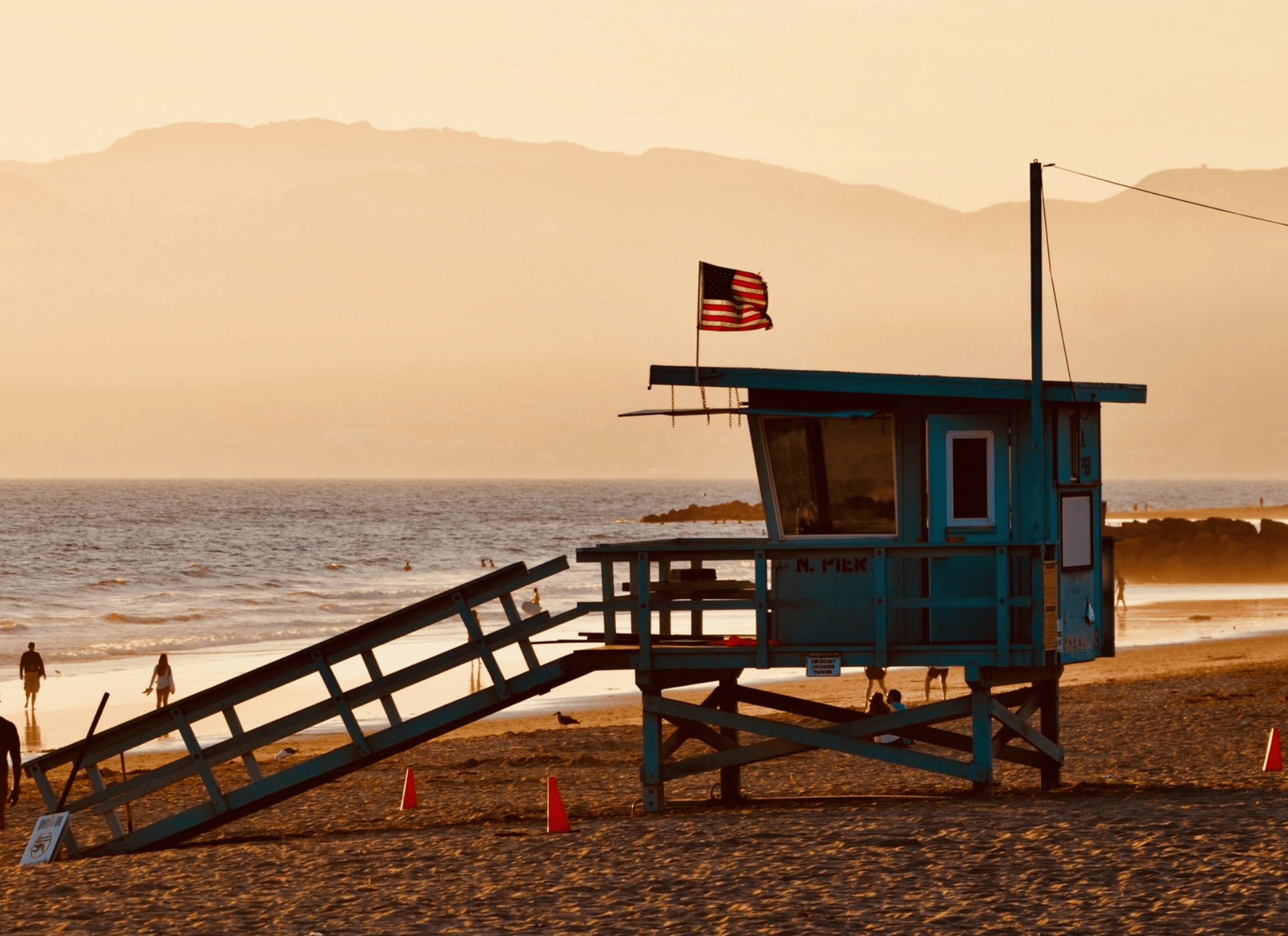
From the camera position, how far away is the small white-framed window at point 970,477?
1463cm

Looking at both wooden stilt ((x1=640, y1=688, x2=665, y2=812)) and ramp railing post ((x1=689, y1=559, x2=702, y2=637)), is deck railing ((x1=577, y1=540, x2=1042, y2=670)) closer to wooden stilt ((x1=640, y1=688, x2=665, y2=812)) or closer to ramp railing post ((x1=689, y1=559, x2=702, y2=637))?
ramp railing post ((x1=689, y1=559, x2=702, y2=637))

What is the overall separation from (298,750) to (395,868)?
43.4 feet

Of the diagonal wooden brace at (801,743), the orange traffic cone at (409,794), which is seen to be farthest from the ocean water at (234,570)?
the diagonal wooden brace at (801,743)

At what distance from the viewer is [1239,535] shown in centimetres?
7619

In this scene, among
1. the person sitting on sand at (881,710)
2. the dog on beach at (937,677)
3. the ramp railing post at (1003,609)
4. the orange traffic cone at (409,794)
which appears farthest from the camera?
the dog on beach at (937,677)

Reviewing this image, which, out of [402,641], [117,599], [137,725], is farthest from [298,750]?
[117,599]

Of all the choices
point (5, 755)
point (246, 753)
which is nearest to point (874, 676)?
point (246, 753)

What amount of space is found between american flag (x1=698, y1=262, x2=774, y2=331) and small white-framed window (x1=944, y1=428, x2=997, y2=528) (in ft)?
7.04

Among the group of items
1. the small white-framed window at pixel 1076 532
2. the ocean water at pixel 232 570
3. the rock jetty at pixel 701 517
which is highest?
the small white-framed window at pixel 1076 532

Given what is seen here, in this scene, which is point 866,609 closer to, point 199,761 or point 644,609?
point 644,609

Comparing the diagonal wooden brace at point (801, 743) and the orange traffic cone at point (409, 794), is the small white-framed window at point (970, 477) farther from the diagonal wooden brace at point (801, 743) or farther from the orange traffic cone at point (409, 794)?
the orange traffic cone at point (409, 794)

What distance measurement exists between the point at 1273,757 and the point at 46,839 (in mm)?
12678

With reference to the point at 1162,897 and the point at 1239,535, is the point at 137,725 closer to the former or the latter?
the point at 1162,897

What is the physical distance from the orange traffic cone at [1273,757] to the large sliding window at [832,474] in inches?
215
